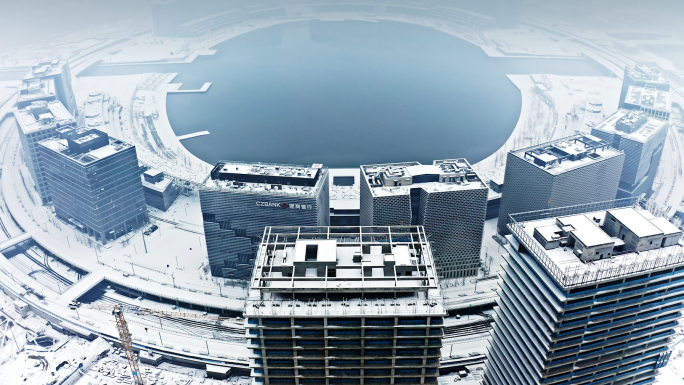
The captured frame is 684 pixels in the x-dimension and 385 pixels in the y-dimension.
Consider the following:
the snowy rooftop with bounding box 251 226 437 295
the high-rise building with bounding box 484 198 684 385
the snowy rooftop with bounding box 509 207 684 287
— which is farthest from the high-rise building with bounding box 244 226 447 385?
the snowy rooftop with bounding box 509 207 684 287

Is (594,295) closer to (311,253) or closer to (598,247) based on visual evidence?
(598,247)

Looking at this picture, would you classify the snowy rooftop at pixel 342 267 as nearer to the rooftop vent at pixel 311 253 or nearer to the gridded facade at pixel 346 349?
the rooftop vent at pixel 311 253

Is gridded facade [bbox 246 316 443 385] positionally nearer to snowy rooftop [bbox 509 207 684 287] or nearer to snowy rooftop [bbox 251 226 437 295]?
snowy rooftop [bbox 251 226 437 295]

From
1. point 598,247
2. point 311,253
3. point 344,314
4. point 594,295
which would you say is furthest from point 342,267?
point 598,247

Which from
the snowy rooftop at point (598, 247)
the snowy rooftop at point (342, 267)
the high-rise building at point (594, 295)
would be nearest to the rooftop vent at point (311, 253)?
the snowy rooftop at point (342, 267)

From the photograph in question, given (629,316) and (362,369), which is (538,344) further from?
(362,369)

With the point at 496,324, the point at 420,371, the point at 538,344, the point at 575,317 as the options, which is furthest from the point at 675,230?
the point at 420,371
